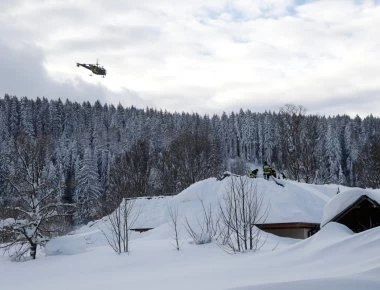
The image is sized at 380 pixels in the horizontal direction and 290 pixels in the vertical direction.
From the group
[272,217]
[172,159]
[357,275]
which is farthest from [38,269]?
[172,159]

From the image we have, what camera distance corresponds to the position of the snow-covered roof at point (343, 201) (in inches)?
674

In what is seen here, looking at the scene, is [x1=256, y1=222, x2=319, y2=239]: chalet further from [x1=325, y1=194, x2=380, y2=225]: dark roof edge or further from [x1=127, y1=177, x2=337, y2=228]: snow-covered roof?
[x1=325, y1=194, x2=380, y2=225]: dark roof edge

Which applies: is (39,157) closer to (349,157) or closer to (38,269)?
(38,269)

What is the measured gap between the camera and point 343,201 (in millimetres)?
17297

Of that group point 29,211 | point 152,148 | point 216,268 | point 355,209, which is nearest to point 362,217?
point 355,209

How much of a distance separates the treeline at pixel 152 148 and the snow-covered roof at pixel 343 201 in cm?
1723

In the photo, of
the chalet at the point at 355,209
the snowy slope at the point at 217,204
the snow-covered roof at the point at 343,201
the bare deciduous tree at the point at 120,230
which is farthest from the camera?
the snowy slope at the point at 217,204

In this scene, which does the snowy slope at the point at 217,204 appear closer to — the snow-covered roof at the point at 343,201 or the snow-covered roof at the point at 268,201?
the snow-covered roof at the point at 268,201

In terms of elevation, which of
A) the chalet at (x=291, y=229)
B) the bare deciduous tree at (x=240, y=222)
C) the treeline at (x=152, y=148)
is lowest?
the chalet at (x=291, y=229)

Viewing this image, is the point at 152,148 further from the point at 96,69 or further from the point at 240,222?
the point at 240,222

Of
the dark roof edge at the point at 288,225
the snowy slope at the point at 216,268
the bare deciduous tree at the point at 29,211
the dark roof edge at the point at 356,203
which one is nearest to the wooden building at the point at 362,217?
the dark roof edge at the point at 356,203

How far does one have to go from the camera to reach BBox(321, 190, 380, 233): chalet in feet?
56.7

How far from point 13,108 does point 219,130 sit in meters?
51.2

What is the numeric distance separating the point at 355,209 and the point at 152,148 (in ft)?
232
